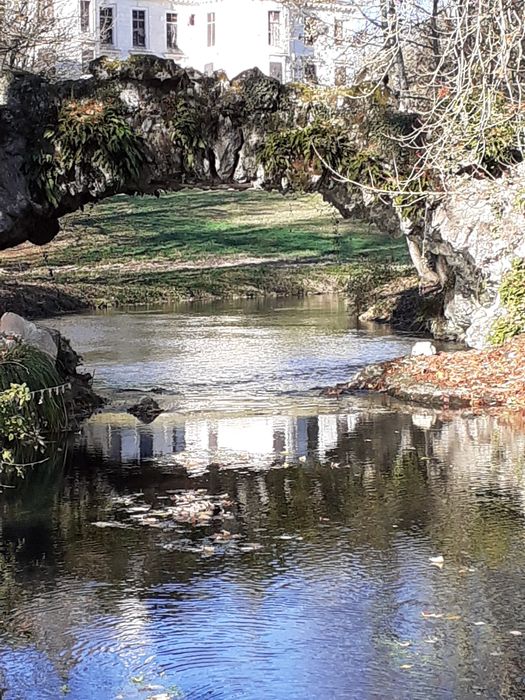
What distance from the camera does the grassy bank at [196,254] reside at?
34.6 meters

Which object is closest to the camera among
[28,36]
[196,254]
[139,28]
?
[28,36]

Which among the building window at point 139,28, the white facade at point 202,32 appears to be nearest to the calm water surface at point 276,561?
the white facade at point 202,32

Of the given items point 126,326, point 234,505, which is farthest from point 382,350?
point 234,505

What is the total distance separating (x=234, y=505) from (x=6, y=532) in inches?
75.8

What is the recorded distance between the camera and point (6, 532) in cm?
917

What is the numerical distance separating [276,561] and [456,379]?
8.08 meters

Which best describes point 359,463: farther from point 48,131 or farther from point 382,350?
point 382,350

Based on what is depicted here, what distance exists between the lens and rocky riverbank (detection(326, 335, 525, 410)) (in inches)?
593

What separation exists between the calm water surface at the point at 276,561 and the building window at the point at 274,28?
4348 centimetres

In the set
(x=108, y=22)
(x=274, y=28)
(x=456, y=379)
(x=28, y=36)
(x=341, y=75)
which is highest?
(x=108, y=22)

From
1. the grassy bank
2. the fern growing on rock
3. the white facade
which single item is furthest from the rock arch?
the white facade

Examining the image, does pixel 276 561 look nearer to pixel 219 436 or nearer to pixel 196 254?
pixel 219 436

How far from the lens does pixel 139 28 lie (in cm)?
5819

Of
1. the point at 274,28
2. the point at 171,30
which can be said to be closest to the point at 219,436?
the point at 274,28
